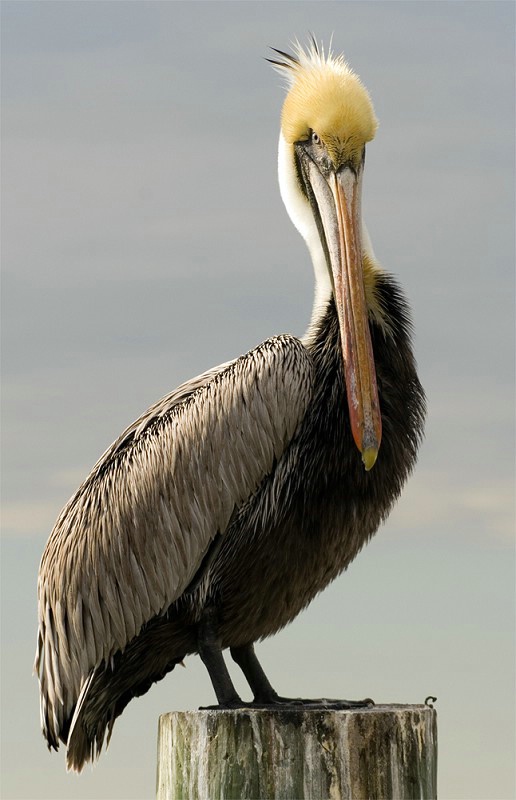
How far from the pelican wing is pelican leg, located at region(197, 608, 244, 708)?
232mm

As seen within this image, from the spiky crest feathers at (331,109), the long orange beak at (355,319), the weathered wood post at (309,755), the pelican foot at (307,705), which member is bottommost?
the weathered wood post at (309,755)

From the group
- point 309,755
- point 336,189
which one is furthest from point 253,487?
point 336,189

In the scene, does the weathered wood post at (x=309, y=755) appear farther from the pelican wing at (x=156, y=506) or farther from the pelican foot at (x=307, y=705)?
the pelican wing at (x=156, y=506)

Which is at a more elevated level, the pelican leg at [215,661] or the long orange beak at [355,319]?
the long orange beak at [355,319]

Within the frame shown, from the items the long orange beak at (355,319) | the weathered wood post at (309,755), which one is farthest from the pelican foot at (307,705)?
the long orange beak at (355,319)

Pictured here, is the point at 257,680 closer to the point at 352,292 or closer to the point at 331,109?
the point at 352,292

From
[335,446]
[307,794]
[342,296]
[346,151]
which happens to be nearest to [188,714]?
[307,794]

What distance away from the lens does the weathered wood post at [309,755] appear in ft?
17.6

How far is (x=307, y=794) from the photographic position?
535cm

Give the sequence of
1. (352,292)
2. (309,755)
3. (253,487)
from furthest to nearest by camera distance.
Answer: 1. (352,292)
2. (253,487)
3. (309,755)

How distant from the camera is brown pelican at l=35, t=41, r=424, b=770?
6.39m

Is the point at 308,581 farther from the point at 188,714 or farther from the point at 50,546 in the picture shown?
the point at 50,546

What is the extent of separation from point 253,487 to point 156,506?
587mm

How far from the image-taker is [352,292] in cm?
656
